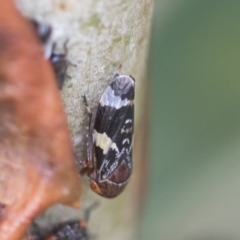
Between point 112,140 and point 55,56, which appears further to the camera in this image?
point 112,140

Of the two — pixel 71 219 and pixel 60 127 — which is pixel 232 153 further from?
→ pixel 60 127

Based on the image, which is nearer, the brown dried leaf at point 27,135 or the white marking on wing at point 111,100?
the brown dried leaf at point 27,135

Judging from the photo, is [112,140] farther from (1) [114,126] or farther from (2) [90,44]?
(2) [90,44]

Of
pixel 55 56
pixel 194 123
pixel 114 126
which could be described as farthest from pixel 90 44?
pixel 194 123

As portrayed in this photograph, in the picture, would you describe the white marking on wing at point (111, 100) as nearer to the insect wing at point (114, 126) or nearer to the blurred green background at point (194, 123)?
the insect wing at point (114, 126)

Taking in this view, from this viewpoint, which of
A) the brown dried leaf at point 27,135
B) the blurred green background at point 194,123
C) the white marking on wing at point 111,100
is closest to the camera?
the brown dried leaf at point 27,135

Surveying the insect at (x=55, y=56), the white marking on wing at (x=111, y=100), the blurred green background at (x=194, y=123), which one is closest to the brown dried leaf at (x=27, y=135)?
the insect at (x=55, y=56)

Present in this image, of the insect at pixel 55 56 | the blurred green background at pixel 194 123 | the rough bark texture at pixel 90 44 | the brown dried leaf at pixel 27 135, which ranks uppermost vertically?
the blurred green background at pixel 194 123

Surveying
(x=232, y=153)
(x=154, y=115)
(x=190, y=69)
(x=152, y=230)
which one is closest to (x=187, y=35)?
(x=190, y=69)
